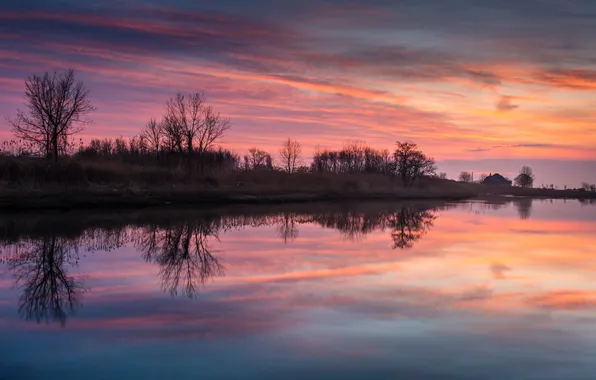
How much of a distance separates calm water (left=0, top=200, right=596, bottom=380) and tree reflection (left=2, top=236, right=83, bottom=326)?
46mm

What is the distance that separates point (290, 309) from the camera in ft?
28.9

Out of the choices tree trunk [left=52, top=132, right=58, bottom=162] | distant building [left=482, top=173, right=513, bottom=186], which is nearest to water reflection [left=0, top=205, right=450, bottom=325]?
tree trunk [left=52, top=132, right=58, bottom=162]

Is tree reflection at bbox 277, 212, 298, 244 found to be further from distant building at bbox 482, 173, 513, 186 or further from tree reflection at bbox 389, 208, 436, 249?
distant building at bbox 482, 173, 513, 186

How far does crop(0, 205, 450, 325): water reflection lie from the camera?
10.0 meters

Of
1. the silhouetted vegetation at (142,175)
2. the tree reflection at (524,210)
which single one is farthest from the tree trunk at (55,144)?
the tree reflection at (524,210)

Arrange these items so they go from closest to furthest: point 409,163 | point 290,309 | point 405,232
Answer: point 290,309, point 405,232, point 409,163

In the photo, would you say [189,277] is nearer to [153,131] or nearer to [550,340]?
[550,340]

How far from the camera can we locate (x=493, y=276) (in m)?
12.1

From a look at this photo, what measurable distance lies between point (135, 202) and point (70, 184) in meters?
4.55

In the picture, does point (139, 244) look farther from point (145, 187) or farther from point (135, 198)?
point (145, 187)

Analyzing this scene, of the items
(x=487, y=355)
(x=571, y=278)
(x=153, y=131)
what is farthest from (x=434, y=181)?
(x=487, y=355)

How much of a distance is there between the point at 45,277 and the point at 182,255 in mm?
3926

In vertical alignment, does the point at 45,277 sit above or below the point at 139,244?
below

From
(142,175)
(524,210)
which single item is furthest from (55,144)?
(524,210)
